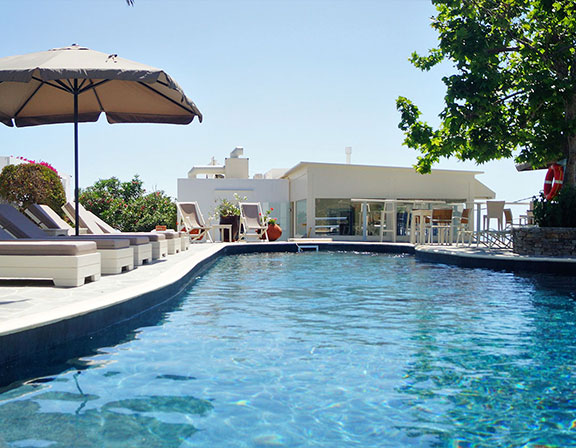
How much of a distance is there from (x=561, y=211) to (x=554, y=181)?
7.81 feet

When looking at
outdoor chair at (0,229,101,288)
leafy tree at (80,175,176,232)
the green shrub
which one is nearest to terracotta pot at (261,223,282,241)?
leafy tree at (80,175,176,232)

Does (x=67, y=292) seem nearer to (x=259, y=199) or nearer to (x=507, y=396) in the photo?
(x=507, y=396)

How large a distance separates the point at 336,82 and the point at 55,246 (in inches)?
592

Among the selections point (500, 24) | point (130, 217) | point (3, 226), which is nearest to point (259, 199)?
point (130, 217)

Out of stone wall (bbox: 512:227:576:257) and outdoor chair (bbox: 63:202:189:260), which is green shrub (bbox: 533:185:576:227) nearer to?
stone wall (bbox: 512:227:576:257)

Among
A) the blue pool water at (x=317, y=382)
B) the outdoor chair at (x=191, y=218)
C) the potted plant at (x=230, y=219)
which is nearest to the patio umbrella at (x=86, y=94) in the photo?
the blue pool water at (x=317, y=382)

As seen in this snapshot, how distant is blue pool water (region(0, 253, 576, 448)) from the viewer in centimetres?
255

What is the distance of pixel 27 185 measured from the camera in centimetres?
1351

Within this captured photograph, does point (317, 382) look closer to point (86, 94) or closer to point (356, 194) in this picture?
point (86, 94)

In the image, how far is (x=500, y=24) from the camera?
1217 cm

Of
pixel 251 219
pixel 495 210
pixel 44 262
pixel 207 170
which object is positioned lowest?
pixel 44 262

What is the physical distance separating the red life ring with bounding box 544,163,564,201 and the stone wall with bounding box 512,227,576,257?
2.22m

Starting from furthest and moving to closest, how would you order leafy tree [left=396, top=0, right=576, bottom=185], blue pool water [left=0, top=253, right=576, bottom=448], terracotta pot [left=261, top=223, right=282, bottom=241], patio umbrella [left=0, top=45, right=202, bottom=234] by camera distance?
terracotta pot [left=261, top=223, right=282, bottom=241] < leafy tree [left=396, top=0, right=576, bottom=185] < patio umbrella [left=0, top=45, right=202, bottom=234] < blue pool water [left=0, top=253, right=576, bottom=448]

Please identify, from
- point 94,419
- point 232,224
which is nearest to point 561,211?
point 232,224
